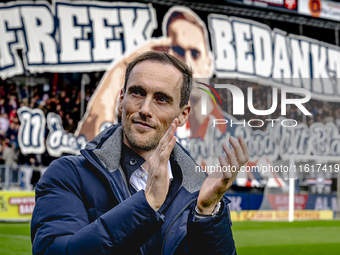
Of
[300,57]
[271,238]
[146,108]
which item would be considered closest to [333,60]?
[300,57]

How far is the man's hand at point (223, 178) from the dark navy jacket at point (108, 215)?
0.06m

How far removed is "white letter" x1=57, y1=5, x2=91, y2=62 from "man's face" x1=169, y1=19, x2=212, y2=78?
295cm

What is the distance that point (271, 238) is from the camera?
9.93 metres

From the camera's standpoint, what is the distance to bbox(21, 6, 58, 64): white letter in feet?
46.8

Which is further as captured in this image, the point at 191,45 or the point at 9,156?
the point at 191,45

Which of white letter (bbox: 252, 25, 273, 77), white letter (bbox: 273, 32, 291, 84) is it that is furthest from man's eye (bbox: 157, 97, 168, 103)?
white letter (bbox: 273, 32, 291, 84)

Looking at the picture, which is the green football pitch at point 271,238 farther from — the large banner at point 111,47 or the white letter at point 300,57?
the white letter at point 300,57

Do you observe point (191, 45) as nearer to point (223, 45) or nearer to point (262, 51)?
point (223, 45)

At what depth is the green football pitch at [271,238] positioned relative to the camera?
8094mm

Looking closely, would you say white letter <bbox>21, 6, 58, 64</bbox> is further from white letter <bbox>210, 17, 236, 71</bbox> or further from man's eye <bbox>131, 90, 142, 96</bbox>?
man's eye <bbox>131, 90, 142, 96</bbox>

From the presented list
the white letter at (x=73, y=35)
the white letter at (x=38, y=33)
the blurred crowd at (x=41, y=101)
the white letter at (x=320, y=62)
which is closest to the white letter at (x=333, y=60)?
the white letter at (x=320, y=62)

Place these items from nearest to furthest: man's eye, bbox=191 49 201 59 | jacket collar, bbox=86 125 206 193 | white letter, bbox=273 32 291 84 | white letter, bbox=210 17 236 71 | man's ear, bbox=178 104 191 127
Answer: jacket collar, bbox=86 125 206 193 → man's ear, bbox=178 104 191 127 → man's eye, bbox=191 49 201 59 → white letter, bbox=210 17 236 71 → white letter, bbox=273 32 291 84

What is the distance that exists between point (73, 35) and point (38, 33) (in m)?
1.11

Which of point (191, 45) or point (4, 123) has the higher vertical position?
point (191, 45)
